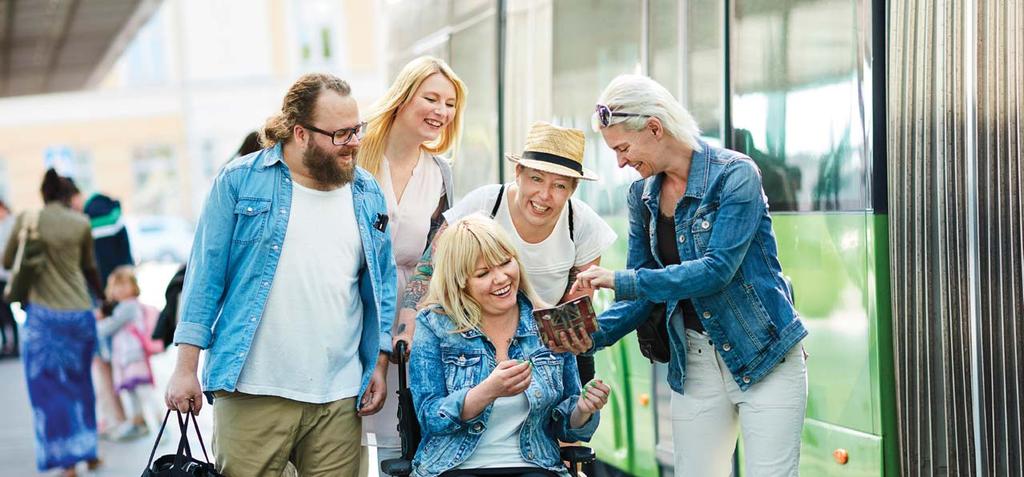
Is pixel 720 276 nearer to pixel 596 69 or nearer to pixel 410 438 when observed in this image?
pixel 410 438

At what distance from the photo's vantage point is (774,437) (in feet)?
13.6

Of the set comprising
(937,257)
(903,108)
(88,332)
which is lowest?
(88,332)

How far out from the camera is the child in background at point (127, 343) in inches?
408

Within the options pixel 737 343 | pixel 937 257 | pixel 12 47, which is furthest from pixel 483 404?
pixel 12 47


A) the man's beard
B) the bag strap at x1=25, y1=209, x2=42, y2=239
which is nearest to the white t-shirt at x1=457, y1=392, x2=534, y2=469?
the man's beard

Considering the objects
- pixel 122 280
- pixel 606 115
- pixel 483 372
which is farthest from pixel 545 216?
pixel 122 280

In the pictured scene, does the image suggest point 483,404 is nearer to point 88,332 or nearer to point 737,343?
point 737,343

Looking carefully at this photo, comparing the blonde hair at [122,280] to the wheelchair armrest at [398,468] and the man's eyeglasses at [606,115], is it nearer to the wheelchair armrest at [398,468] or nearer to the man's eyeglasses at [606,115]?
the wheelchair armrest at [398,468]

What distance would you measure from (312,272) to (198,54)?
1523 inches

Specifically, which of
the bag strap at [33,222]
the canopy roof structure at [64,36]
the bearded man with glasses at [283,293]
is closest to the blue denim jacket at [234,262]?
the bearded man with glasses at [283,293]

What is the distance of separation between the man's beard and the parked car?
31981 mm

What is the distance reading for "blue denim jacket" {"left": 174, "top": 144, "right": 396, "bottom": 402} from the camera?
4035 mm

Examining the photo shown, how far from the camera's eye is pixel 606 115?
163 inches

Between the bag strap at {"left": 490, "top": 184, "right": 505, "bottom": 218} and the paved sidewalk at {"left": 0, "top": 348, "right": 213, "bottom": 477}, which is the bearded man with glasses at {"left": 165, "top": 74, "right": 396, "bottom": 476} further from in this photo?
the paved sidewalk at {"left": 0, "top": 348, "right": 213, "bottom": 477}
